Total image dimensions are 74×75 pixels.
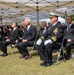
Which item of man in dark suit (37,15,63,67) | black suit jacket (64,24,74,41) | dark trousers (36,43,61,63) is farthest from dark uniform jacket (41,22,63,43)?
black suit jacket (64,24,74,41)

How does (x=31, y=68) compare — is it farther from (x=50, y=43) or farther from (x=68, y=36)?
(x=68, y=36)

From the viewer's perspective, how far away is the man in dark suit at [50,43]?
6.93 metres

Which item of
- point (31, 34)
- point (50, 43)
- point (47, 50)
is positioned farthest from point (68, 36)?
point (31, 34)

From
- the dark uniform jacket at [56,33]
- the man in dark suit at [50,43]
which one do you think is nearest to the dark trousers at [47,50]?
the man in dark suit at [50,43]

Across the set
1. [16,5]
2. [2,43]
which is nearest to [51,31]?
[2,43]

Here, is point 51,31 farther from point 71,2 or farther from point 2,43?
point 71,2

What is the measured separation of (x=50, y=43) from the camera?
697 cm

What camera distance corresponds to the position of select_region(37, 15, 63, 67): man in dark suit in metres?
6.93

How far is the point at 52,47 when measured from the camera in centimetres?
698

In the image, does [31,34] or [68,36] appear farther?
[31,34]

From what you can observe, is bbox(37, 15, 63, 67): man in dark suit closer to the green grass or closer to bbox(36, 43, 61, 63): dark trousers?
bbox(36, 43, 61, 63): dark trousers

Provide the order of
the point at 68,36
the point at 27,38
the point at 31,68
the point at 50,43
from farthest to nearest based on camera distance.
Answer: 1. the point at 27,38
2. the point at 68,36
3. the point at 50,43
4. the point at 31,68

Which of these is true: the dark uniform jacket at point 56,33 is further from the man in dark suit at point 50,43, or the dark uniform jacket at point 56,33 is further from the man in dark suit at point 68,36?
the man in dark suit at point 68,36

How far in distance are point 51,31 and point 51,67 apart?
1169mm
